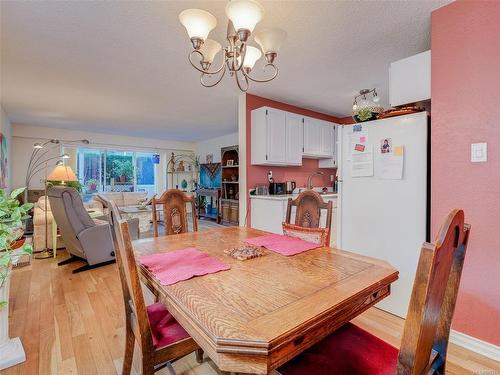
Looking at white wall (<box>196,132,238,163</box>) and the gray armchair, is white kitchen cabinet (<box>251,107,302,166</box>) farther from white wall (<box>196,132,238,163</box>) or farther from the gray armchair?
white wall (<box>196,132,238,163</box>)

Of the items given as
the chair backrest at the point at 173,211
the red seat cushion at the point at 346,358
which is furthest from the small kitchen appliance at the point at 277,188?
the red seat cushion at the point at 346,358

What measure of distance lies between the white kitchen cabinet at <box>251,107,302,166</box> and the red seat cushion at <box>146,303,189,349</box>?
2636mm

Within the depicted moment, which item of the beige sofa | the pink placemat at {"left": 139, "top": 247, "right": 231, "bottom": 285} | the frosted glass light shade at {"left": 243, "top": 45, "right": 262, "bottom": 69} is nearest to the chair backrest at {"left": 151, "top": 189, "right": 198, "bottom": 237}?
the pink placemat at {"left": 139, "top": 247, "right": 231, "bottom": 285}

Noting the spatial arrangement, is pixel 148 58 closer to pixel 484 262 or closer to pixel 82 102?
pixel 82 102

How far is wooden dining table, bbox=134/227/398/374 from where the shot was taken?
666 mm

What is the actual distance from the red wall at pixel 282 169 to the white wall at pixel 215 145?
2871 mm

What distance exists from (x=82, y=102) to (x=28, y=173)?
9.31ft

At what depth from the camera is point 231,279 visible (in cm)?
106

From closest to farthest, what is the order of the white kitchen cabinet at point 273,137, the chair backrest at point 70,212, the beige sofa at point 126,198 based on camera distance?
1. the chair backrest at point 70,212
2. the white kitchen cabinet at point 273,137
3. the beige sofa at point 126,198

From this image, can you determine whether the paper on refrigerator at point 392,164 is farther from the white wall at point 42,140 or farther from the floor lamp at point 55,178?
the white wall at point 42,140

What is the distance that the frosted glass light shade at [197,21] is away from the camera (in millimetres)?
1397

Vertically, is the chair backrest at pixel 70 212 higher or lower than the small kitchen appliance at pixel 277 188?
lower

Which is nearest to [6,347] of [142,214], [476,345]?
[476,345]

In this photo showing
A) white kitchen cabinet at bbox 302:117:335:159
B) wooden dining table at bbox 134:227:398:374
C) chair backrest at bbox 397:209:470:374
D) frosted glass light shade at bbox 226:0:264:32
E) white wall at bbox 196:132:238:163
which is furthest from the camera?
white wall at bbox 196:132:238:163
